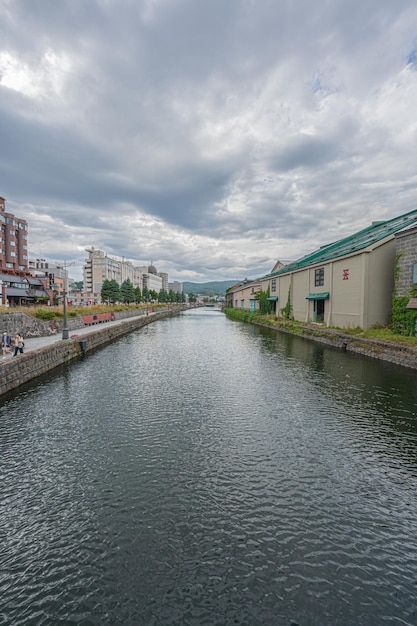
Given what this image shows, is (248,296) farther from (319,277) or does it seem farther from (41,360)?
(41,360)

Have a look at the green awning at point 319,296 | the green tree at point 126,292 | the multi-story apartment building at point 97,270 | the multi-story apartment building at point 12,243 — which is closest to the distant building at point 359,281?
the green awning at point 319,296

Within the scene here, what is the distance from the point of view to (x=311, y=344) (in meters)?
30.1

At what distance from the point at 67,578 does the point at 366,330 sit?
28326mm

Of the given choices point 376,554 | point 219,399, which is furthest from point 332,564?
point 219,399

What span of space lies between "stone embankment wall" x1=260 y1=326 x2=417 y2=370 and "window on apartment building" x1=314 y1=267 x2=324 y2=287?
7153mm

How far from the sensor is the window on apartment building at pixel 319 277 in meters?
37.0

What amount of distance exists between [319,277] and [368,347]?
1612cm

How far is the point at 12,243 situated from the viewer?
76.7 metres

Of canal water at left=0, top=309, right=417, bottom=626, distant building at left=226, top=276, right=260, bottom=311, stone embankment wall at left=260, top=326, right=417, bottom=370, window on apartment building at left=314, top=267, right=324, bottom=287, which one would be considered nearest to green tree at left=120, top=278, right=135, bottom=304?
distant building at left=226, top=276, right=260, bottom=311

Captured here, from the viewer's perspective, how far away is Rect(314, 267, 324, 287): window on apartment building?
37000 millimetres

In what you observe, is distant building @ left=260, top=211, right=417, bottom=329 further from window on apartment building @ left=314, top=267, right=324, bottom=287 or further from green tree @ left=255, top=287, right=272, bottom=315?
green tree @ left=255, top=287, right=272, bottom=315

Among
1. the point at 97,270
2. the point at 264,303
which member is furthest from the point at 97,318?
the point at 97,270

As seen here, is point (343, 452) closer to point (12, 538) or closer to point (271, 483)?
point (271, 483)

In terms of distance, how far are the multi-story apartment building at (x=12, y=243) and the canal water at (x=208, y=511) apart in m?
72.9
